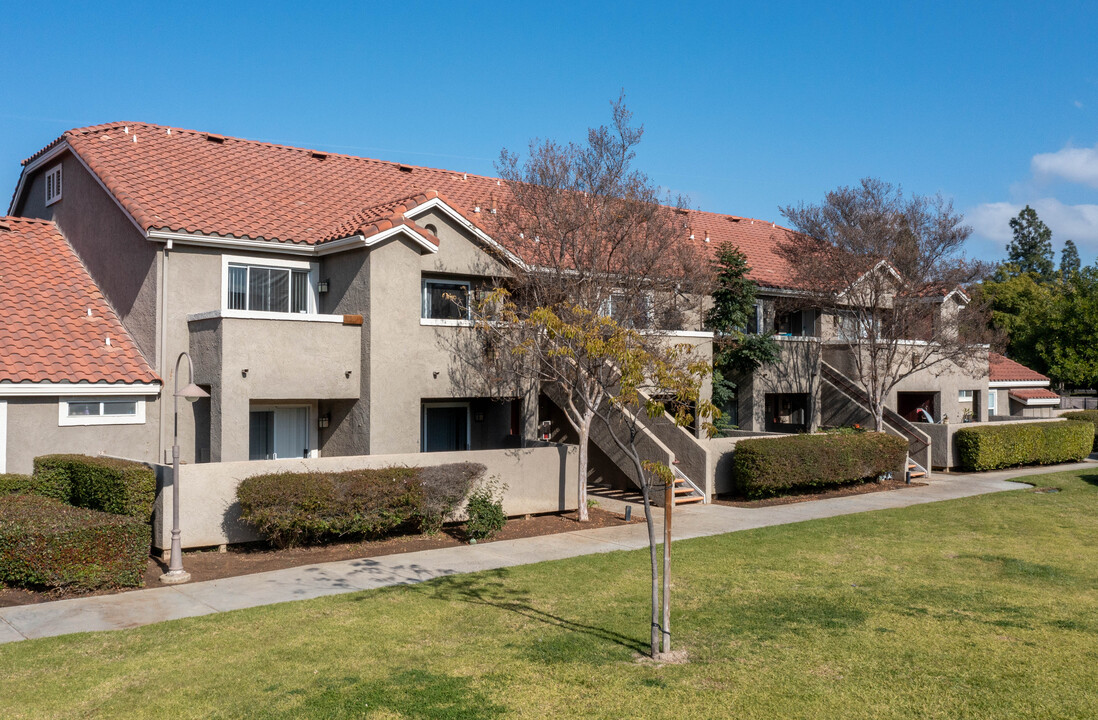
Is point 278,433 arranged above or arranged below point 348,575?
above

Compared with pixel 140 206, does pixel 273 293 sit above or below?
below

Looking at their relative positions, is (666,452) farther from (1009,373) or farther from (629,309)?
(1009,373)

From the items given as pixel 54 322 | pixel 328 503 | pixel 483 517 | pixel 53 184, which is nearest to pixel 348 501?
pixel 328 503

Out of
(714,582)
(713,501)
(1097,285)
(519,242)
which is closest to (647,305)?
(519,242)

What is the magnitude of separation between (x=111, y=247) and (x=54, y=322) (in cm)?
211

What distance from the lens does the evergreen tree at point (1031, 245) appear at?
310 feet

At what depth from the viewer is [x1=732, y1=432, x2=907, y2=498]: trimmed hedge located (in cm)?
2075

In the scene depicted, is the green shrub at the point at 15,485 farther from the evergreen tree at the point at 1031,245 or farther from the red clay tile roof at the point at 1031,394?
the evergreen tree at the point at 1031,245

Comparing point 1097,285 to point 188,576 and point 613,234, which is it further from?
point 188,576

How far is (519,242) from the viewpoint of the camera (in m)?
18.6

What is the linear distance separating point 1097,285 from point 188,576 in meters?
49.2

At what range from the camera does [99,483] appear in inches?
548

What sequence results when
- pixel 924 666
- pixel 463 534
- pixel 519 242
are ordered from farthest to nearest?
pixel 519 242
pixel 463 534
pixel 924 666

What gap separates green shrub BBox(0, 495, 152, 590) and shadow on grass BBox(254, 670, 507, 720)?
201 inches
